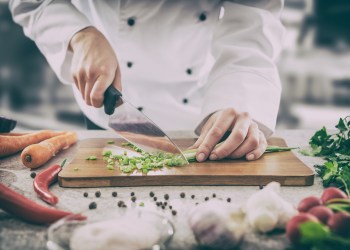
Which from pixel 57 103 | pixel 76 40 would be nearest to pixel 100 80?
pixel 76 40

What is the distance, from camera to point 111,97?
5.10ft

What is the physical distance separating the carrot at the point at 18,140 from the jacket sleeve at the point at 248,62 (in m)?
0.64

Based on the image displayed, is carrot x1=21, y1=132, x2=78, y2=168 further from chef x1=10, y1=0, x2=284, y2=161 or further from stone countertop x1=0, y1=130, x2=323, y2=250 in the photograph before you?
chef x1=10, y1=0, x2=284, y2=161

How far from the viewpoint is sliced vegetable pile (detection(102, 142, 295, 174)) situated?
1448 millimetres

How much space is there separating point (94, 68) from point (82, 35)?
24cm

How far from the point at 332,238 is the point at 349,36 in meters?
3.45

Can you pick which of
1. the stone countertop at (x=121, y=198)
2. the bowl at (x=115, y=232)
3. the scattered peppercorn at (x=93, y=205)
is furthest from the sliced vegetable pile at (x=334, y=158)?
the scattered peppercorn at (x=93, y=205)

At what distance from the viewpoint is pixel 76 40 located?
1.74 metres

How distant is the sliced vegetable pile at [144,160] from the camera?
145cm

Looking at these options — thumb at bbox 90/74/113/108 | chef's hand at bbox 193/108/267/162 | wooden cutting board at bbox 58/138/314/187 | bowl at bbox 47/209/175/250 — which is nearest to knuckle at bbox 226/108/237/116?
chef's hand at bbox 193/108/267/162

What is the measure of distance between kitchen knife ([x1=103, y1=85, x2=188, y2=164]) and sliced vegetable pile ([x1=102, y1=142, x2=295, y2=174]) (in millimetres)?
21

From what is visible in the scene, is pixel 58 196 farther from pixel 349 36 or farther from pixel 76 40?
pixel 349 36

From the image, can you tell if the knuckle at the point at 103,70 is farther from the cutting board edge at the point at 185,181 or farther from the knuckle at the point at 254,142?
the knuckle at the point at 254,142

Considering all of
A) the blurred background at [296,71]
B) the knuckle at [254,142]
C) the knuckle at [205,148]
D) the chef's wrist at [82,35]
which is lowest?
the blurred background at [296,71]
